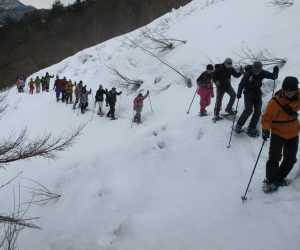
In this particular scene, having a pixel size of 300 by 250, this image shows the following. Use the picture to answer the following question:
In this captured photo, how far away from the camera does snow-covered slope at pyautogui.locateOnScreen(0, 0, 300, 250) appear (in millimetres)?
6594

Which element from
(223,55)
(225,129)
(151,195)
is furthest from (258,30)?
(151,195)

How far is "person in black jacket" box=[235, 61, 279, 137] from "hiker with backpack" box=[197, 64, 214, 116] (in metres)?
2.01

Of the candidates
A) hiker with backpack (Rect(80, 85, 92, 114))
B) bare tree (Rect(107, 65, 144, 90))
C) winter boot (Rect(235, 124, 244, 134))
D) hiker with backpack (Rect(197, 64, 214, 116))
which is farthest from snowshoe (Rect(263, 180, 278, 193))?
hiker with backpack (Rect(80, 85, 92, 114))

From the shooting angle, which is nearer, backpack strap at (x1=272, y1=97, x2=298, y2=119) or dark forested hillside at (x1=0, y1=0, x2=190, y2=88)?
backpack strap at (x1=272, y1=97, x2=298, y2=119)

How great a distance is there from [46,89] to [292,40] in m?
17.4

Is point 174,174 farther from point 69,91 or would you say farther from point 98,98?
point 69,91

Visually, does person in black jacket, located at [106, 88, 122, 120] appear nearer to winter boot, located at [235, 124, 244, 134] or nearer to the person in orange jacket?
winter boot, located at [235, 124, 244, 134]

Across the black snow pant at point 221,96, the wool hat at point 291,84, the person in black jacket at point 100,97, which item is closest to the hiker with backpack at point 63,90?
the person in black jacket at point 100,97

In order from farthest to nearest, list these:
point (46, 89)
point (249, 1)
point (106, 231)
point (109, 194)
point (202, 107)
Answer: point (46, 89), point (249, 1), point (202, 107), point (109, 194), point (106, 231)

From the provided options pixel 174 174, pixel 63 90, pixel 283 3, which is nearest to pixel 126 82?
pixel 63 90

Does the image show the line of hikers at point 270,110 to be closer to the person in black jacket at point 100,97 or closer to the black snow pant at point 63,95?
the person in black jacket at point 100,97

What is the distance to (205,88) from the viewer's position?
11.1m

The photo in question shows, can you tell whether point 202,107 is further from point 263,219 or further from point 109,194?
point 263,219

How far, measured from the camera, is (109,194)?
931 centimetres
